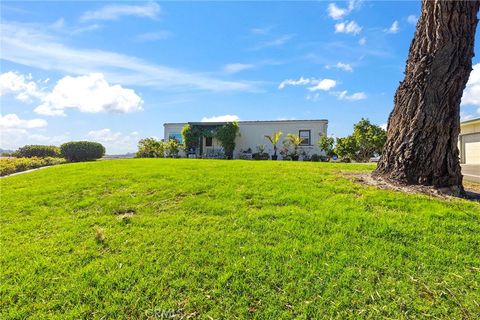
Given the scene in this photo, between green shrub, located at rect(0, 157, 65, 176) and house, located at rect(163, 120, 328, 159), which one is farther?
house, located at rect(163, 120, 328, 159)

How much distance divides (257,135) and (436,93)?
20873 millimetres

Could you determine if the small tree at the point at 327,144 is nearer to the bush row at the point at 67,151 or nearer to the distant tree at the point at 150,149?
the distant tree at the point at 150,149

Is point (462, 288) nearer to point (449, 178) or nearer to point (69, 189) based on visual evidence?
point (449, 178)

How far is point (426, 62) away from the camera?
5215 mm

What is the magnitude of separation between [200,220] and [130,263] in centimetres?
122

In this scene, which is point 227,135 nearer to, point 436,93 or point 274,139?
point 274,139

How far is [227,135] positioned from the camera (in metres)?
24.8

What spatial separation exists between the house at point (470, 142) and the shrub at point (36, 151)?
75.9 ft

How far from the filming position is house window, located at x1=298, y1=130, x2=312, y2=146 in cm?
2459

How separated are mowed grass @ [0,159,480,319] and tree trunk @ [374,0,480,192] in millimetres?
726

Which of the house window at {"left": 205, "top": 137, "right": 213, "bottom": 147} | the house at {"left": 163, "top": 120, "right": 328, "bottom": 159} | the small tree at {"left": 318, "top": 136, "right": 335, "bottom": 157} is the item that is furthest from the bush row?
the small tree at {"left": 318, "top": 136, "right": 335, "bottom": 157}

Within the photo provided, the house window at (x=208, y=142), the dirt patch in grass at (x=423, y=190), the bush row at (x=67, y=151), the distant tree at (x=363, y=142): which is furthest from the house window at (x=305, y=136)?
the dirt patch in grass at (x=423, y=190)

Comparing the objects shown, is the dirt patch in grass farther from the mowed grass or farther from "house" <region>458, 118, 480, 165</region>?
"house" <region>458, 118, 480, 165</region>

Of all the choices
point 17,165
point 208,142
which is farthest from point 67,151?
point 208,142
